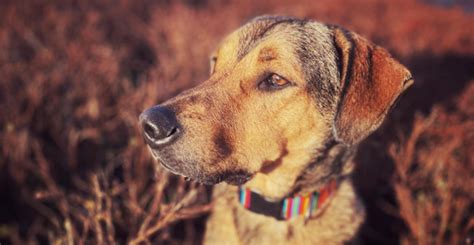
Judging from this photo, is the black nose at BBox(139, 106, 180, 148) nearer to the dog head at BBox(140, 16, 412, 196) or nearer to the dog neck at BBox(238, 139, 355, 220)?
the dog head at BBox(140, 16, 412, 196)

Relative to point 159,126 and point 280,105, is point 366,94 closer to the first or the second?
point 280,105

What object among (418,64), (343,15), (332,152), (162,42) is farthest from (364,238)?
(343,15)

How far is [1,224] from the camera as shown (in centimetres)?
365

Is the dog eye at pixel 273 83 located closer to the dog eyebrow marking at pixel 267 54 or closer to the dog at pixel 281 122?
the dog at pixel 281 122

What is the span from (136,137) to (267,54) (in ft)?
7.17

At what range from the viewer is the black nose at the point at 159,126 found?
2.03m

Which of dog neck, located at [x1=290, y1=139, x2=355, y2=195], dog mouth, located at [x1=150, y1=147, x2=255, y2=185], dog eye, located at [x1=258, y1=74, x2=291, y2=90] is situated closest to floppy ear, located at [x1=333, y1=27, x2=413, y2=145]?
dog neck, located at [x1=290, y1=139, x2=355, y2=195]

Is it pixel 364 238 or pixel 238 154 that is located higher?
pixel 238 154

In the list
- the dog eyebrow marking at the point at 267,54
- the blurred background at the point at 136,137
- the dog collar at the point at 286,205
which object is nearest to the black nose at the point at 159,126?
the blurred background at the point at 136,137

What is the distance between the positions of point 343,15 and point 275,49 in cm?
640

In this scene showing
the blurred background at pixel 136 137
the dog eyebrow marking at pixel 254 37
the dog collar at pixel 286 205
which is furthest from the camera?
the blurred background at pixel 136 137

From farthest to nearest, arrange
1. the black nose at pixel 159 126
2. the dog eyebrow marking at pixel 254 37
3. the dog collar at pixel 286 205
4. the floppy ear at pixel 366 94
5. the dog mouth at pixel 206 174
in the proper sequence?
the dog collar at pixel 286 205, the dog eyebrow marking at pixel 254 37, the floppy ear at pixel 366 94, the dog mouth at pixel 206 174, the black nose at pixel 159 126

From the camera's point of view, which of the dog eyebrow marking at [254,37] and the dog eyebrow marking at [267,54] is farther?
the dog eyebrow marking at [254,37]

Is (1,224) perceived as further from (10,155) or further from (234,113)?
(234,113)
